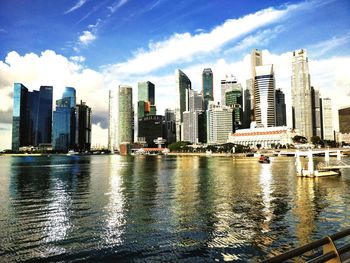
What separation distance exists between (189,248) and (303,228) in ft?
42.4

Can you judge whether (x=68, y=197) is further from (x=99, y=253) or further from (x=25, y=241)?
(x=99, y=253)

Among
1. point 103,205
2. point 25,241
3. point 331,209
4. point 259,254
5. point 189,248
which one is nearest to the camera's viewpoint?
point 259,254

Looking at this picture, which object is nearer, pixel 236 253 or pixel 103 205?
pixel 236 253

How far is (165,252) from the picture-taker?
82.2 ft

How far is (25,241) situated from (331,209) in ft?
120

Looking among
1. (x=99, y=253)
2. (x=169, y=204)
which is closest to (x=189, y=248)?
(x=99, y=253)

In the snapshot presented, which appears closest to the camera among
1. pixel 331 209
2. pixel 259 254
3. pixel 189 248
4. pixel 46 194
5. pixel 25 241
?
pixel 259 254

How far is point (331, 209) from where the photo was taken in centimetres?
4197

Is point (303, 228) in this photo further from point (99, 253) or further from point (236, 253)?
point (99, 253)

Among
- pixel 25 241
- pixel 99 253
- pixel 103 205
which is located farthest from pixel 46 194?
pixel 99 253

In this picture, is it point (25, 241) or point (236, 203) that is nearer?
point (25, 241)

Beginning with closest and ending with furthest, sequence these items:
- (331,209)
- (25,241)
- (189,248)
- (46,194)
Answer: (189,248) < (25,241) < (331,209) < (46,194)

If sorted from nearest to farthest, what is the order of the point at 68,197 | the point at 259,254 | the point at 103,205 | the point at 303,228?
the point at 259,254
the point at 303,228
the point at 103,205
the point at 68,197

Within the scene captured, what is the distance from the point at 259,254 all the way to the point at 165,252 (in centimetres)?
722
